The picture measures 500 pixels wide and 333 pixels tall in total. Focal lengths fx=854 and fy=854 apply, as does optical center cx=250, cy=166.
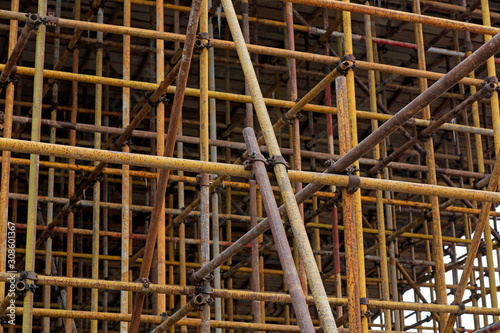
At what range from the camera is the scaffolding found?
5121 millimetres

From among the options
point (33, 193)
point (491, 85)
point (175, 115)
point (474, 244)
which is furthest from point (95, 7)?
point (474, 244)

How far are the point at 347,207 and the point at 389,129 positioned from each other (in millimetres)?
645

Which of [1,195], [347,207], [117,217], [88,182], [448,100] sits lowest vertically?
[347,207]

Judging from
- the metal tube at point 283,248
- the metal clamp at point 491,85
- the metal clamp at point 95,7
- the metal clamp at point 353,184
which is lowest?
the metal tube at point 283,248

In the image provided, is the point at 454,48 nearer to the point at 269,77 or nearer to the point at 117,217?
the point at 269,77

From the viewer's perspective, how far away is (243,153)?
9852 mm

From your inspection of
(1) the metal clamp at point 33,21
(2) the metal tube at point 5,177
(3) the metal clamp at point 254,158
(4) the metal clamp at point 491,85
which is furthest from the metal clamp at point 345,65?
(2) the metal tube at point 5,177

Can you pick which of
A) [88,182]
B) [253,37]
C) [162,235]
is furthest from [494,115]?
[253,37]

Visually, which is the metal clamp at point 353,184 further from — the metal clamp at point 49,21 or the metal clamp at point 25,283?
the metal clamp at point 49,21

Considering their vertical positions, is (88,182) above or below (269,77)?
below

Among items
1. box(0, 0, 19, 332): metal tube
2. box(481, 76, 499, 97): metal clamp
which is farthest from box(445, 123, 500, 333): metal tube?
box(0, 0, 19, 332): metal tube

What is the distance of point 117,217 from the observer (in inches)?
577

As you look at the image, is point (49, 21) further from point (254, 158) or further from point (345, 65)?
point (254, 158)

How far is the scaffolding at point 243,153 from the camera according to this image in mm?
5121
